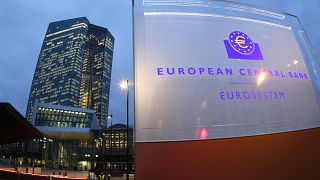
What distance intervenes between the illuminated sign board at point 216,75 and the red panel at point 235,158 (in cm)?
24

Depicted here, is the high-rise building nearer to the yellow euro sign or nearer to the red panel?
the yellow euro sign

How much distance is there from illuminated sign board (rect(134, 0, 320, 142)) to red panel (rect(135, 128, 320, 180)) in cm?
24

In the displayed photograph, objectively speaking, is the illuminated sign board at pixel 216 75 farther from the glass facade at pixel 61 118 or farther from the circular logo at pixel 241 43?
the glass facade at pixel 61 118

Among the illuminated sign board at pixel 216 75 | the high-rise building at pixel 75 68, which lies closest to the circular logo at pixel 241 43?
the illuminated sign board at pixel 216 75

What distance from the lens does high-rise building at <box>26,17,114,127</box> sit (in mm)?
151250

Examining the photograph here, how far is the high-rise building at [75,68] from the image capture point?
151m

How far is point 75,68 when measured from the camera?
152 meters

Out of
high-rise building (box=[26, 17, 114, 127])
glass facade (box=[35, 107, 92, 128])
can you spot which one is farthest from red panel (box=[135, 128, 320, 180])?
high-rise building (box=[26, 17, 114, 127])

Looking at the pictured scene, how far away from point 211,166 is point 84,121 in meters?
65.1

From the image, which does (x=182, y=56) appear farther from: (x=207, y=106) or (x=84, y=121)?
(x=84, y=121)

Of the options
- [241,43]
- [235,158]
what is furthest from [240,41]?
[235,158]

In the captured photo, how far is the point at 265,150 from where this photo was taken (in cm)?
974

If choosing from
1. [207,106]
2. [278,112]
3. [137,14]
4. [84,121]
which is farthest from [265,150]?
[84,121]

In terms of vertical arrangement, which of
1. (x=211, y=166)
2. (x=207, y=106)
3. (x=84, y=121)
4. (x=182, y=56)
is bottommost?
(x=211, y=166)
